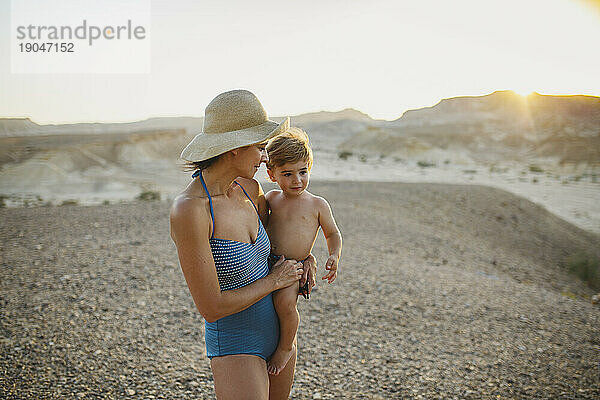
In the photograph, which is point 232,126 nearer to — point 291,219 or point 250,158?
point 250,158

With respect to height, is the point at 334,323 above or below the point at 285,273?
below

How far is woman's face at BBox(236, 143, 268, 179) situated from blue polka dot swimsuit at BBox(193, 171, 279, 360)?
0.18 metres

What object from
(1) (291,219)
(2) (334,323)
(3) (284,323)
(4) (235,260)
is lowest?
(2) (334,323)

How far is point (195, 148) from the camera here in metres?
1.90

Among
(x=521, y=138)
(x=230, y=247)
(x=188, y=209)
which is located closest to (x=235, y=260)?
(x=230, y=247)

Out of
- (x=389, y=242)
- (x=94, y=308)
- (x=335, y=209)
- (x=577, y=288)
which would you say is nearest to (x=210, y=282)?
(x=94, y=308)

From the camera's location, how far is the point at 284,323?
2.15 m

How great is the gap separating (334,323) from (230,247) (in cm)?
368

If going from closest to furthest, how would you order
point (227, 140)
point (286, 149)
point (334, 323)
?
point (227, 140) → point (286, 149) → point (334, 323)

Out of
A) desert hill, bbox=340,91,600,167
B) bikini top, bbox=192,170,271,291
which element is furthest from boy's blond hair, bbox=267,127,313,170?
desert hill, bbox=340,91,600,167

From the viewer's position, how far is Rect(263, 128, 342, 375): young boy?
2137 mm

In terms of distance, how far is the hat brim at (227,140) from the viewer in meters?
1.82

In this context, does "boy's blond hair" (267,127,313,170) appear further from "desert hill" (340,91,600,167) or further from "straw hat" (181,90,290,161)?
"desert hill" (340,91,600,167)

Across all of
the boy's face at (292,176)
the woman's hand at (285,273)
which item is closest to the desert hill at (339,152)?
the boy's face at (292,176)
